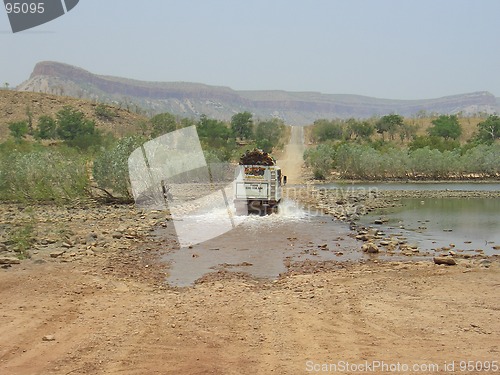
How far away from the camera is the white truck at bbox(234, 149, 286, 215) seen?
24.7 m

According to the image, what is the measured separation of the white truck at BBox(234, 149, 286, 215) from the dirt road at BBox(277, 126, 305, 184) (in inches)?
912

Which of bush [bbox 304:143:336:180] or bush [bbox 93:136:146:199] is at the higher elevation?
bush [bbox 93:136:146:199]

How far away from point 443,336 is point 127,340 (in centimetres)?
469

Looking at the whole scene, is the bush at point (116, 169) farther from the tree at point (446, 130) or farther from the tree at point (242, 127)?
the tree at point (446, 130)

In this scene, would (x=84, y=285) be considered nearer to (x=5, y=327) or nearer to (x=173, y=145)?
Result: (x=5, y=327)

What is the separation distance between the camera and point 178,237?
62.8ft

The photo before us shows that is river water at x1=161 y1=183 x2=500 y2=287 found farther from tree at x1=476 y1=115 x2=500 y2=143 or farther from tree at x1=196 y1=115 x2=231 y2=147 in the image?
tree at x1=476 y1=115 x2=500 y2=143

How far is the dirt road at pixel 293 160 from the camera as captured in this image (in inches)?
2090

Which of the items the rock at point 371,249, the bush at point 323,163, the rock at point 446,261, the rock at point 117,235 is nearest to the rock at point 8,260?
the rock at point 117,235

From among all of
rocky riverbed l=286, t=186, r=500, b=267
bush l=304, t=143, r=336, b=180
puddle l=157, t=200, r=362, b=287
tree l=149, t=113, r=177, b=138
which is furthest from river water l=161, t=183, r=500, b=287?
tree l=149, t=113, r=177, b=138

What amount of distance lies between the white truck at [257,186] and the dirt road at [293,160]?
2316 centimetres

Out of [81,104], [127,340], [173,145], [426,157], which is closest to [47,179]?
[173,145]

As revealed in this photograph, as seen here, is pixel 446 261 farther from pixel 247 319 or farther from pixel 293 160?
pixel 293 160

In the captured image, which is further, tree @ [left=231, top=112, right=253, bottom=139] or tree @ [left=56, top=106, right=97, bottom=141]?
tree @ [left=231, top=112, right=253, bottom=139]
